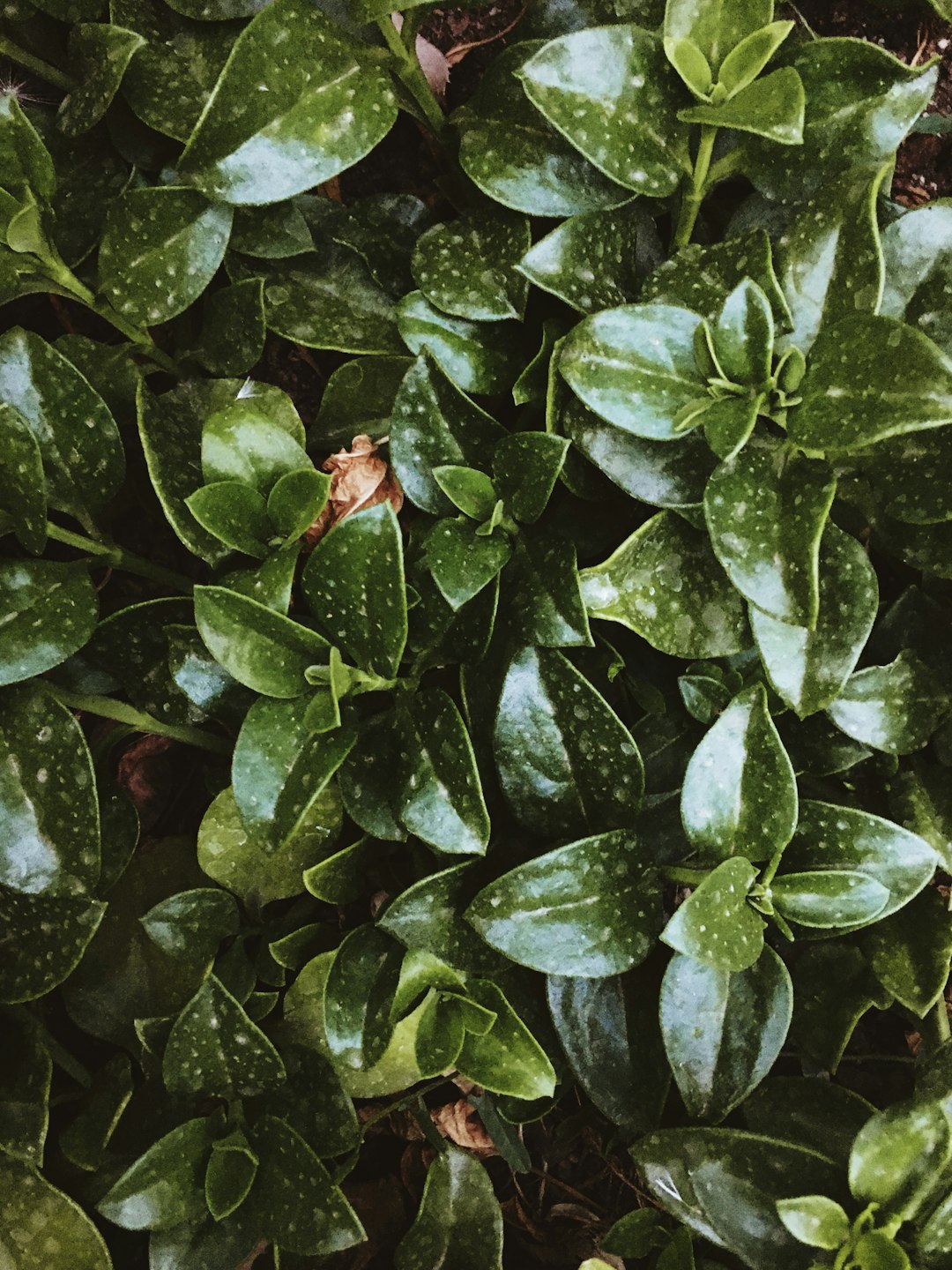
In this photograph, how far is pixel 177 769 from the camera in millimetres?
1206

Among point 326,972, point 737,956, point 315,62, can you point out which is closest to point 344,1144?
point 326,972

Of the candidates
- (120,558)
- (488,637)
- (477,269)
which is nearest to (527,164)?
(477,269)

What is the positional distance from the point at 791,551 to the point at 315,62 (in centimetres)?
64

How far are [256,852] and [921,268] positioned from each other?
88cm

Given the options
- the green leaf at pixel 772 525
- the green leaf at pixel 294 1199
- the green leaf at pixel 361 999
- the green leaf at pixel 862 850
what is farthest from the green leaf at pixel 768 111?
the green leaf at pixel 294 1199

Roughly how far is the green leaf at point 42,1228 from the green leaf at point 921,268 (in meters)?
1.17

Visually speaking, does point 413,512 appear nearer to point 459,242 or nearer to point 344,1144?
point 459,242

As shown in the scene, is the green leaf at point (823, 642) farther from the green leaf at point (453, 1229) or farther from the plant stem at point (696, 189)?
the green leaf at point (453, 1229)

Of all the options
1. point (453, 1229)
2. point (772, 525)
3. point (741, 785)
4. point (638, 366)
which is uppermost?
point (638, 366)

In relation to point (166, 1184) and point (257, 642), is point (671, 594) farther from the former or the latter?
point (166, 1184)

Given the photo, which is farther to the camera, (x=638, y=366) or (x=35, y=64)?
(x=35, y=64)

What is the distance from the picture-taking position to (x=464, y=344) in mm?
1011

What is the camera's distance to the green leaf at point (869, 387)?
73 centimetres


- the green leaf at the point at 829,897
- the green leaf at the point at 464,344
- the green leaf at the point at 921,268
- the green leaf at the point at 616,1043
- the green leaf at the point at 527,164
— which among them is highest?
the green leaf at the point at 527,164
